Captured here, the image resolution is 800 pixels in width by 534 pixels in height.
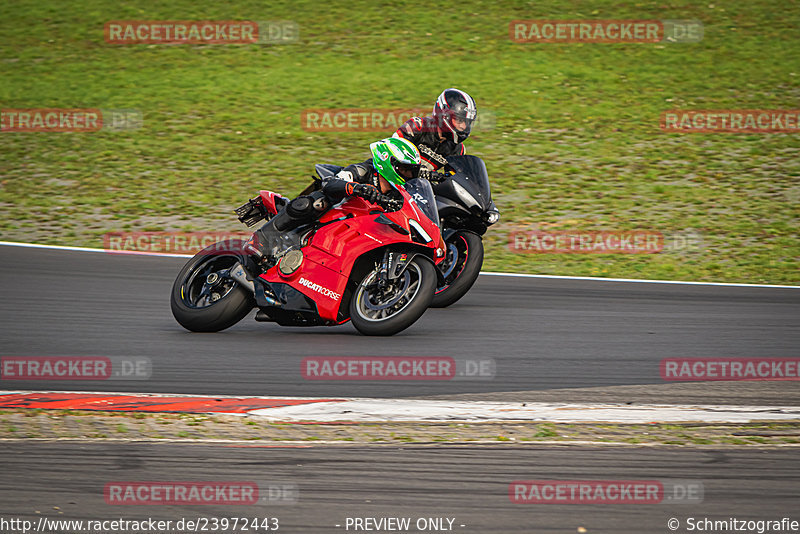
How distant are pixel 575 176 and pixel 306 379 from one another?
11460 mm

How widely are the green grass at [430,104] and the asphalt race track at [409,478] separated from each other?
768 cm

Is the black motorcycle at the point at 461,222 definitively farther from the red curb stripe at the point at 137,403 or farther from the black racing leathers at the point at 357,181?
the red curb stripe at the point at 137,403

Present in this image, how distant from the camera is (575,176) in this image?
17.3m

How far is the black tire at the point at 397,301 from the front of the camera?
7.60 m

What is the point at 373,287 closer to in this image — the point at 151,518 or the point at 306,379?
the point at 306,379

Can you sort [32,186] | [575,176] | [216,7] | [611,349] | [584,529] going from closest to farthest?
[584,529] < [611,349] < [32,186] < [575,176] < [216,7]

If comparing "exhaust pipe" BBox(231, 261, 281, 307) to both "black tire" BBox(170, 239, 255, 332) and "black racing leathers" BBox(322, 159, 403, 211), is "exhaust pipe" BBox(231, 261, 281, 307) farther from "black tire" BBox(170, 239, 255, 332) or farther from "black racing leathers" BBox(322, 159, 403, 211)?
"black racing leathers" BBox(322, 159, 403, 211)

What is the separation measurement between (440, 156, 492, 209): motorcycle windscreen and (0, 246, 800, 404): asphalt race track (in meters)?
1.03

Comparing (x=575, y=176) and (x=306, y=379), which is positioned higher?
(x=575, y=176)

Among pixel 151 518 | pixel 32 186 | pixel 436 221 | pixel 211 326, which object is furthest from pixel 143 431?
pixel 32 186

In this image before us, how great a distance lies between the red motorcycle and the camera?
774 centimetres

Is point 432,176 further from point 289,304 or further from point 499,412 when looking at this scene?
point 499,412

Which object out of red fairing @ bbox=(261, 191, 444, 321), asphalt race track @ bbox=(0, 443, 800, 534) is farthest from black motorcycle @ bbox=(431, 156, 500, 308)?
asphalt race track @ bbox=(0, 443, 800, 534)

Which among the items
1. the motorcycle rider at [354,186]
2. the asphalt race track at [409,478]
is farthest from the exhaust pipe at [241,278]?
the asphalt race track at [409,478]
